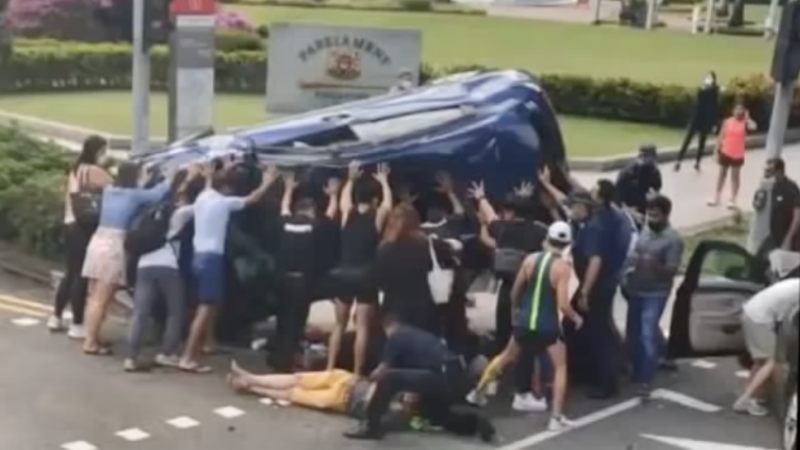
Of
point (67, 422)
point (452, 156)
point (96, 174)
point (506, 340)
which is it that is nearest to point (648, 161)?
point (452, 156)

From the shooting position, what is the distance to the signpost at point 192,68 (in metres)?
17.4

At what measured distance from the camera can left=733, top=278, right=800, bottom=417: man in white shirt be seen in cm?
1147

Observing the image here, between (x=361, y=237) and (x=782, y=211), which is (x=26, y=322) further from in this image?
(x=782, y=211)

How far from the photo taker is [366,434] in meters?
11.4

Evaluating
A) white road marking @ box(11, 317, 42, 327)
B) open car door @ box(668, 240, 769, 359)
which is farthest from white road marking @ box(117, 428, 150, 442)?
open car door @ box(668, 240, 769, 359)

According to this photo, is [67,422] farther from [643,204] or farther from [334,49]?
[334,49]

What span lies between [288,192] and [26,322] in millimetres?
2837

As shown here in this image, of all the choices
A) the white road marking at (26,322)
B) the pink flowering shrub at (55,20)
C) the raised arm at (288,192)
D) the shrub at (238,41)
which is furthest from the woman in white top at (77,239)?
the pink flowering shrub at (55,20)

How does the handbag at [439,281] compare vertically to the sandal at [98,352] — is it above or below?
above

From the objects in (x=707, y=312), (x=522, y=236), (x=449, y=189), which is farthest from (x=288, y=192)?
(x=707, y=312)

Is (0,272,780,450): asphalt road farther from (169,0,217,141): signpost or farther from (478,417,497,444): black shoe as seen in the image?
(169,0,217,141): signpost

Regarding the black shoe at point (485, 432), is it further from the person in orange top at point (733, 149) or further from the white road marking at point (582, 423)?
the person in orange top at point (733, 149)

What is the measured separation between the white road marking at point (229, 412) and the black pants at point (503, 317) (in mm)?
2101

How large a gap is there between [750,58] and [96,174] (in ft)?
107
